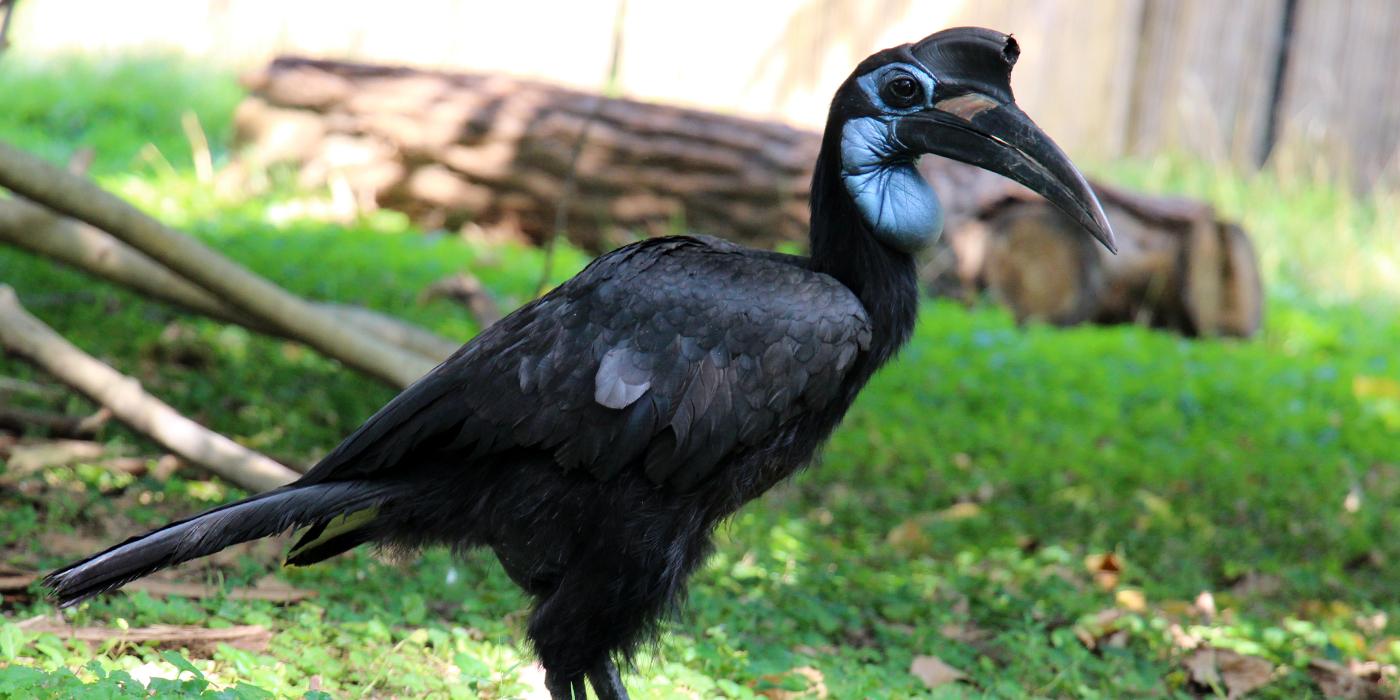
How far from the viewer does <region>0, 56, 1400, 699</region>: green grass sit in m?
3.63

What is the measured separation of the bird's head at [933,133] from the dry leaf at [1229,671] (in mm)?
1529

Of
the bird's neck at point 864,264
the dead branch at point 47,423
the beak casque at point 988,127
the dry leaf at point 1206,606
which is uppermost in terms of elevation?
the beak casque at point 988,127

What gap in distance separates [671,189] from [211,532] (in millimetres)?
5408

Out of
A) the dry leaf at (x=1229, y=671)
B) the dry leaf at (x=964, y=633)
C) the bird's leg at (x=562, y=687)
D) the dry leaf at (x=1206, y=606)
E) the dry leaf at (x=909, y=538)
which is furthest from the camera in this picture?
the dry leaf at (x=909, y=538)

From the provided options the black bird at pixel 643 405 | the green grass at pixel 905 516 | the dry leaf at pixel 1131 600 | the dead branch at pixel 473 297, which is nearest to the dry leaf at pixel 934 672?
the green grass at pixel 905 516

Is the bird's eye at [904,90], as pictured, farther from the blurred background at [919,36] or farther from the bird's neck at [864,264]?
the blurred background at [919,36]

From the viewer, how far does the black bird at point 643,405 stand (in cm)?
308

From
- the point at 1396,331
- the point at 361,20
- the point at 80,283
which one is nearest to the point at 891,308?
the point at 80,283

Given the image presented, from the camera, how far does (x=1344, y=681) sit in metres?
4.02

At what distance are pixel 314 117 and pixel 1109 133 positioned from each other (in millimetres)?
6579

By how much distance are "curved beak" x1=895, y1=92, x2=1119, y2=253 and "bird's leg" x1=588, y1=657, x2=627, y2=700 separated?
1463 millimetres

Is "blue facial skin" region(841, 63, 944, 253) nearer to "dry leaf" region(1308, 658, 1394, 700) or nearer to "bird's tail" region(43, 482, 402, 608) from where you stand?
"bird's tail" region(43, 482, 402, 608)

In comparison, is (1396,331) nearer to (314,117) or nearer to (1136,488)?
(1136,488)

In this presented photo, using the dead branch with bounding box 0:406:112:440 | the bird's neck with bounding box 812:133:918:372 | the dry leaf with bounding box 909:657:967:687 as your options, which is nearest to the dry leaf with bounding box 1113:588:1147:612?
the dry leaf with bounding box 909:657:967:687
